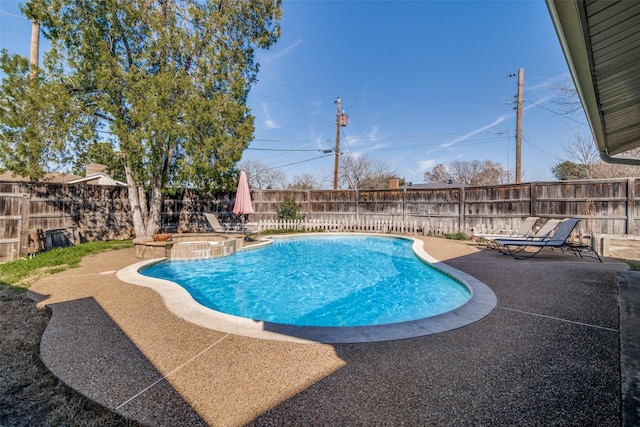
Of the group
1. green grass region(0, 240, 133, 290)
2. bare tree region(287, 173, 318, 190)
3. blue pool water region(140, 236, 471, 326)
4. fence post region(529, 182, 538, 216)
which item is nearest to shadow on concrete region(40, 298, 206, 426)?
blue pool water region(140, 236, 471, 326)

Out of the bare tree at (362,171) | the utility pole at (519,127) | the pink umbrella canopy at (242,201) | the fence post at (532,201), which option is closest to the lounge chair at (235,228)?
the pink umbrella canopy at (242,201)

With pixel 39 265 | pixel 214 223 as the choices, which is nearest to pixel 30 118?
pixel 39 265

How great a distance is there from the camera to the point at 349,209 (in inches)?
579

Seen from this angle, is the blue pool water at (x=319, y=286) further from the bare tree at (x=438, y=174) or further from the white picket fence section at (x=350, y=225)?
the bare tree at (x=438, y=174)

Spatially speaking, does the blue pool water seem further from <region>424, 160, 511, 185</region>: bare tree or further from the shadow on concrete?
<region>424, 160, 511, 185</region>: bare tree

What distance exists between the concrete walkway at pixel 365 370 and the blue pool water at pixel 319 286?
4.94 feet

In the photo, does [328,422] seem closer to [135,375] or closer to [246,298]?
[135,375]

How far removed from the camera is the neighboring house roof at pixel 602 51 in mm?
1564

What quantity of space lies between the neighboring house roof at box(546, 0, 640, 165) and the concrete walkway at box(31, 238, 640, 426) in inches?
79.3

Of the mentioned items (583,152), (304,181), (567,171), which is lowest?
(567,171)

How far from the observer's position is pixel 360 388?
2.03 m

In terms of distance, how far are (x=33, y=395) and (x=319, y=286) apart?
4591 mm

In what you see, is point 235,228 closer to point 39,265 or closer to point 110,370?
point 39,265

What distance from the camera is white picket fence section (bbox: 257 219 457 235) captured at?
1328 cm
